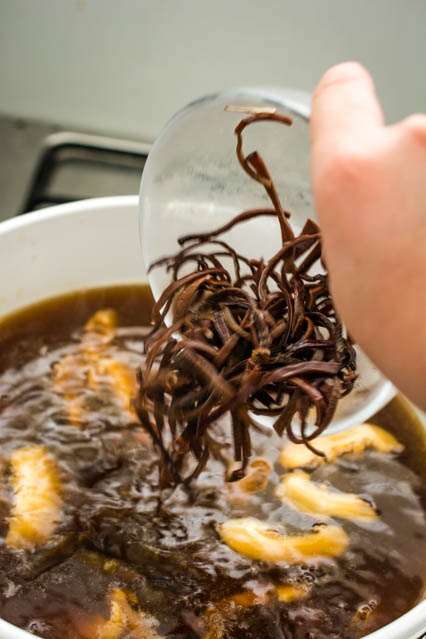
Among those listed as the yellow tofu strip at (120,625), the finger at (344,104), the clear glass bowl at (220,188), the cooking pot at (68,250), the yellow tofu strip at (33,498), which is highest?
the finger at (344,104)

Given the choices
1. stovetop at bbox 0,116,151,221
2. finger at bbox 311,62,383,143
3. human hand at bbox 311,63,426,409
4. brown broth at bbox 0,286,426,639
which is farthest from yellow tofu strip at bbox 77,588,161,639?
stovetop at bbox 0,116,151,221

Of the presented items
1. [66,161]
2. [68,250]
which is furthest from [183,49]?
[68,250]

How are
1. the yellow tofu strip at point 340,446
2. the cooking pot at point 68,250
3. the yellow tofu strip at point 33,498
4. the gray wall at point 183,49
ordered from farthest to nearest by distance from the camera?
1. the gray wall at point 183,49
2. the cooking pot at point 68,250
3. the yellow tofu strip at point 340,446
4. the yellow tofu strip at point 33,498

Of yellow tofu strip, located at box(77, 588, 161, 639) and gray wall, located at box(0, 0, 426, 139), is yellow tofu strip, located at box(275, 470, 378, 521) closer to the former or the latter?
yellow tofu strip, located at box(77, 588, 161, 639)

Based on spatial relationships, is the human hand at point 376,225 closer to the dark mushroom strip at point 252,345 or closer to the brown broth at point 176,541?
the dark mushroom strip at point 252,345

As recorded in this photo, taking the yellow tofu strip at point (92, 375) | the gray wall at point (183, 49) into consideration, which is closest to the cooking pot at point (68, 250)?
the yellow tofu strip at point (92, 375)

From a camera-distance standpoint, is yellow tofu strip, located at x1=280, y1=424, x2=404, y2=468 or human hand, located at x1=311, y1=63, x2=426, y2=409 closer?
human hand, located at x1=311, y1=63, x2=426, y2=409
